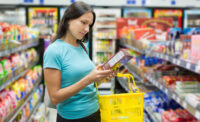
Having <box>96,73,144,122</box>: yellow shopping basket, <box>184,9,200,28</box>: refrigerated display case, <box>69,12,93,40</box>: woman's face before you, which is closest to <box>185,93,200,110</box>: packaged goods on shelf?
<box>96,73,144,122</box>: yellow shopping basket

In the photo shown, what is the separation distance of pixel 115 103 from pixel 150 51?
1580 mm

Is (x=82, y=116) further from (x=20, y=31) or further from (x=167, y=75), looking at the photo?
(x=20, y=31)

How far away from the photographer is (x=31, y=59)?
14.0 feet

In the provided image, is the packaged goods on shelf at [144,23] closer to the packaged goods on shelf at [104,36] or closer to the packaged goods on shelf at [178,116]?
the packaged goods on shelf at [104,36]

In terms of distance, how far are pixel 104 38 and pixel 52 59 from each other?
490 centimetres

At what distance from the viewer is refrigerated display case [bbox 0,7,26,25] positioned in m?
7.19

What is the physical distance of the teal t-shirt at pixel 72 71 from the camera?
55.4 inches

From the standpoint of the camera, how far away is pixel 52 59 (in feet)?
4.53

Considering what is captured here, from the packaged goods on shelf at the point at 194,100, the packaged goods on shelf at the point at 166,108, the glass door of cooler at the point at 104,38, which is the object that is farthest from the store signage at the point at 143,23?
the packaged goods on shelf at the point at 194,100

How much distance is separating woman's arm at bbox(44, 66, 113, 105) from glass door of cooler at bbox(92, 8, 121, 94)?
172 inches

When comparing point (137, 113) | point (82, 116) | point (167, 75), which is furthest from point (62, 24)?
point (167, 75)

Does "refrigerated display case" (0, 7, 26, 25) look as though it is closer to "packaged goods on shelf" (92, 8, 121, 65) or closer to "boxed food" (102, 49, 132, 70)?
"packaged goods on shelf" (92, 8, 121, 65)

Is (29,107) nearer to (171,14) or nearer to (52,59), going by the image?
(52,59)

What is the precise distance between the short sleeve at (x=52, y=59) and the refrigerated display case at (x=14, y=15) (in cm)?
629
